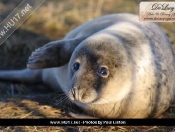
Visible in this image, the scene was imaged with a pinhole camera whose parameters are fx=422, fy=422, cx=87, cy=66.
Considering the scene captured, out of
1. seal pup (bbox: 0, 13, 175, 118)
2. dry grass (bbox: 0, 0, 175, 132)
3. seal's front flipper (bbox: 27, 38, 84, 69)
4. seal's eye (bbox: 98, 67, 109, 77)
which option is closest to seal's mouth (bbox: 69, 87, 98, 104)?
seal pup (bbox: 0, 13, 175, 118)

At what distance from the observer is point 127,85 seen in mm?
2727

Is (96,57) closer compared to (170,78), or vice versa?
(96,57)

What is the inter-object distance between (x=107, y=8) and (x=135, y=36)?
9.98ft

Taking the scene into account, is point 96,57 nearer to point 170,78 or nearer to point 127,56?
point 127,56

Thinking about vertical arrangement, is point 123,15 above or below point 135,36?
above

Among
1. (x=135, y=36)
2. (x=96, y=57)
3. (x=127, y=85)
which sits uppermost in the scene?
(x=135, y=36)

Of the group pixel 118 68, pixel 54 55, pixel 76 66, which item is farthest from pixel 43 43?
pixel 118 68

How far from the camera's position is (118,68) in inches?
104

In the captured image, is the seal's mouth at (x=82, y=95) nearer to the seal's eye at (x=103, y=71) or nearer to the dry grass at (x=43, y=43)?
the seal's eye at (x=103, y=71)

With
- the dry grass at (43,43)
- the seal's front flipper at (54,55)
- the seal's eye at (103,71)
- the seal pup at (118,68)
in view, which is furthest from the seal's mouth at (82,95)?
the seal's front flipper at (54,55)

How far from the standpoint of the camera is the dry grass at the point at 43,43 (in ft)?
10.0

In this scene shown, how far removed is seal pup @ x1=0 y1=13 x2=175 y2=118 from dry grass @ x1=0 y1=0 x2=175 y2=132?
0.17 meters

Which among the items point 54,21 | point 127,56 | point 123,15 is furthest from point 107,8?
point 127,56

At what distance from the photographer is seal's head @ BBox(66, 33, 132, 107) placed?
2.56 meters
